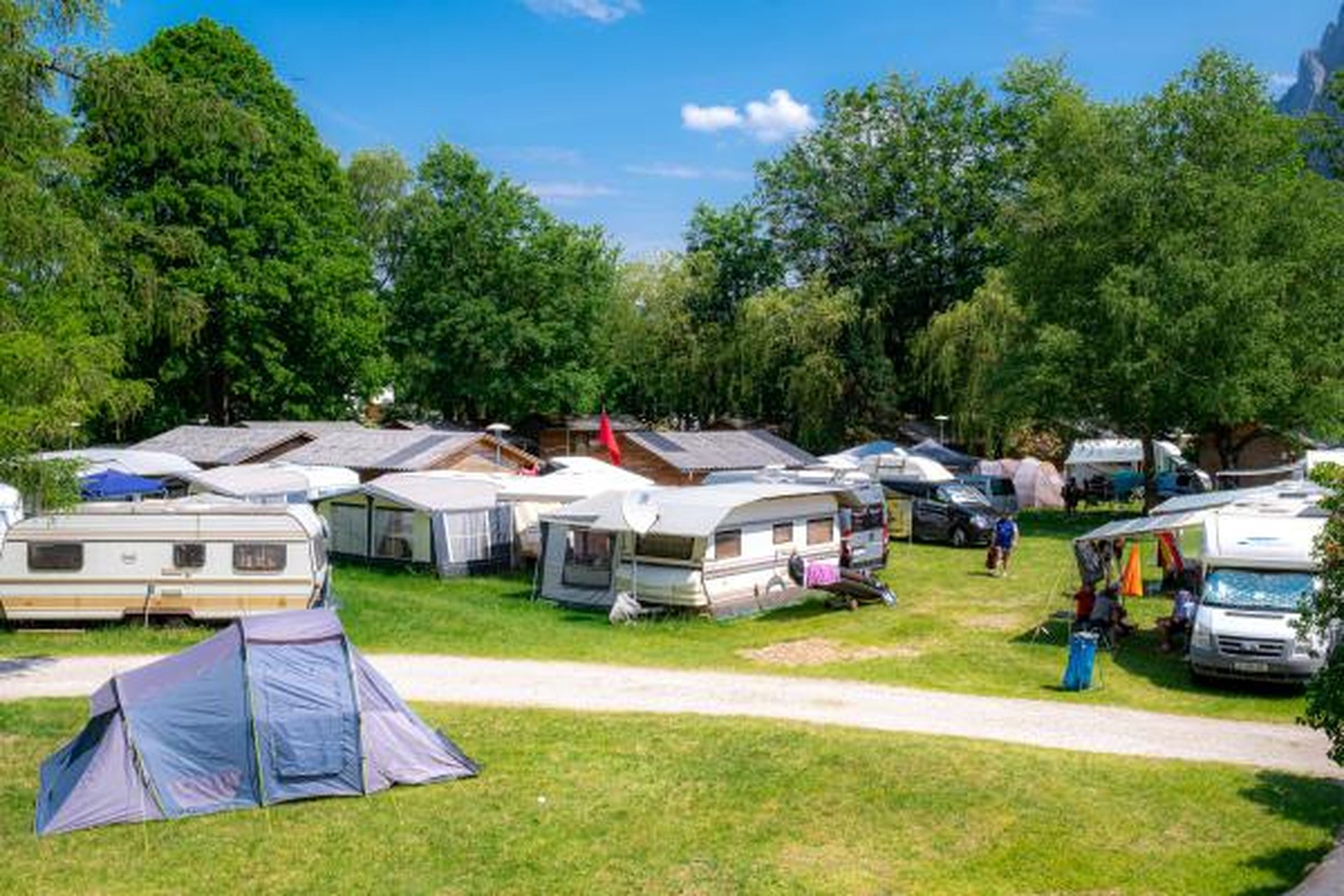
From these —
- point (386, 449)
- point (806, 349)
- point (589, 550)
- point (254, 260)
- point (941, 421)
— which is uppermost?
point (254, 260)

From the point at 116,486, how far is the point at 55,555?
12455 mm

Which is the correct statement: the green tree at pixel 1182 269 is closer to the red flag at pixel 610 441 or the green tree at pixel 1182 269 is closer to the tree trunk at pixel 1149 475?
the tree trunk at pixel 1149 475

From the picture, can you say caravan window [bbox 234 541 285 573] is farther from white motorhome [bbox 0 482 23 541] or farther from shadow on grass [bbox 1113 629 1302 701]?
shadow on grass [bbox 1113 629 1302 701]

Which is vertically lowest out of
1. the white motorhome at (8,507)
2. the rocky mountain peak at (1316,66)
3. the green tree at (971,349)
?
the white motorhome at (8,507)

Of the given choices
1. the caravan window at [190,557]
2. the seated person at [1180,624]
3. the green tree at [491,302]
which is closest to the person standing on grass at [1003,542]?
the seated person at [1180,624]

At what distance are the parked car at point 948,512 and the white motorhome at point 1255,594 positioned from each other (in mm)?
13933

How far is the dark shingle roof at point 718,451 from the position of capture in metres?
41.2

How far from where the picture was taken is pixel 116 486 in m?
32.9

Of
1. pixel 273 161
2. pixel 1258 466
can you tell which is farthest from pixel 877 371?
pixel 273 161

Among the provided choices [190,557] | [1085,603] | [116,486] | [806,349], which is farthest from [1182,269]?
[116,486]

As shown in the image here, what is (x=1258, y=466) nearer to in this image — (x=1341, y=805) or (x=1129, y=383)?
(x=1129, y=383)

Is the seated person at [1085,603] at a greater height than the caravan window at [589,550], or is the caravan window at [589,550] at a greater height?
the caravan window at [589,550]

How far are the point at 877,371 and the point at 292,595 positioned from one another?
34.6 metres

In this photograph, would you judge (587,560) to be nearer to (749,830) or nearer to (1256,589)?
(1256,589)
